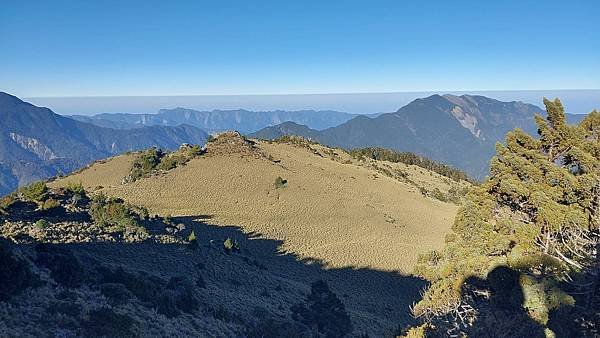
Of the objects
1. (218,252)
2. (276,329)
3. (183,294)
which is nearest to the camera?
(183,294)

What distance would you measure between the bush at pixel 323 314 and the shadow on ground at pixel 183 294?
1.7 inches

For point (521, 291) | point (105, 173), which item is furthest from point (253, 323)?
point (105, 173)

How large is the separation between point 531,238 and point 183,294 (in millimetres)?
13455

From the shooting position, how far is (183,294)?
565 inches

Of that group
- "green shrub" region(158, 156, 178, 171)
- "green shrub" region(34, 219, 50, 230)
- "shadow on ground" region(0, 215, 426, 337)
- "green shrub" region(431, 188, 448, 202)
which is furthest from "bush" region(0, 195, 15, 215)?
"green shrub" region(431, 188, 448, 202)

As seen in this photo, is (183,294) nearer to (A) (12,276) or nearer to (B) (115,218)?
(A) (12,276)

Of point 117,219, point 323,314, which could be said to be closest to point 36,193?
point 117,219

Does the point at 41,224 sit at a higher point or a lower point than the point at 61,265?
lower

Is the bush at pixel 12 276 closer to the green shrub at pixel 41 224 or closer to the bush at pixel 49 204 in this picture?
the green shrub at pixel 41 224

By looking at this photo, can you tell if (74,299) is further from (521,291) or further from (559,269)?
(559,269)

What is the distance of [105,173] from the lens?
59.1m

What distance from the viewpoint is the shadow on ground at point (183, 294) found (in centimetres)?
1023

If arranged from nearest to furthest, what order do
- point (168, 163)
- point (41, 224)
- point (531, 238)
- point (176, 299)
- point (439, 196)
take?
point (176, 299) → point (531, 238) → point (41, 224) → point (168, 163) → point (439, 196)

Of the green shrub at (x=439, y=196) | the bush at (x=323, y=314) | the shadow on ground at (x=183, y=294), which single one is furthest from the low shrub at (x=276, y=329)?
the green shrub at (x=439, y=196)
